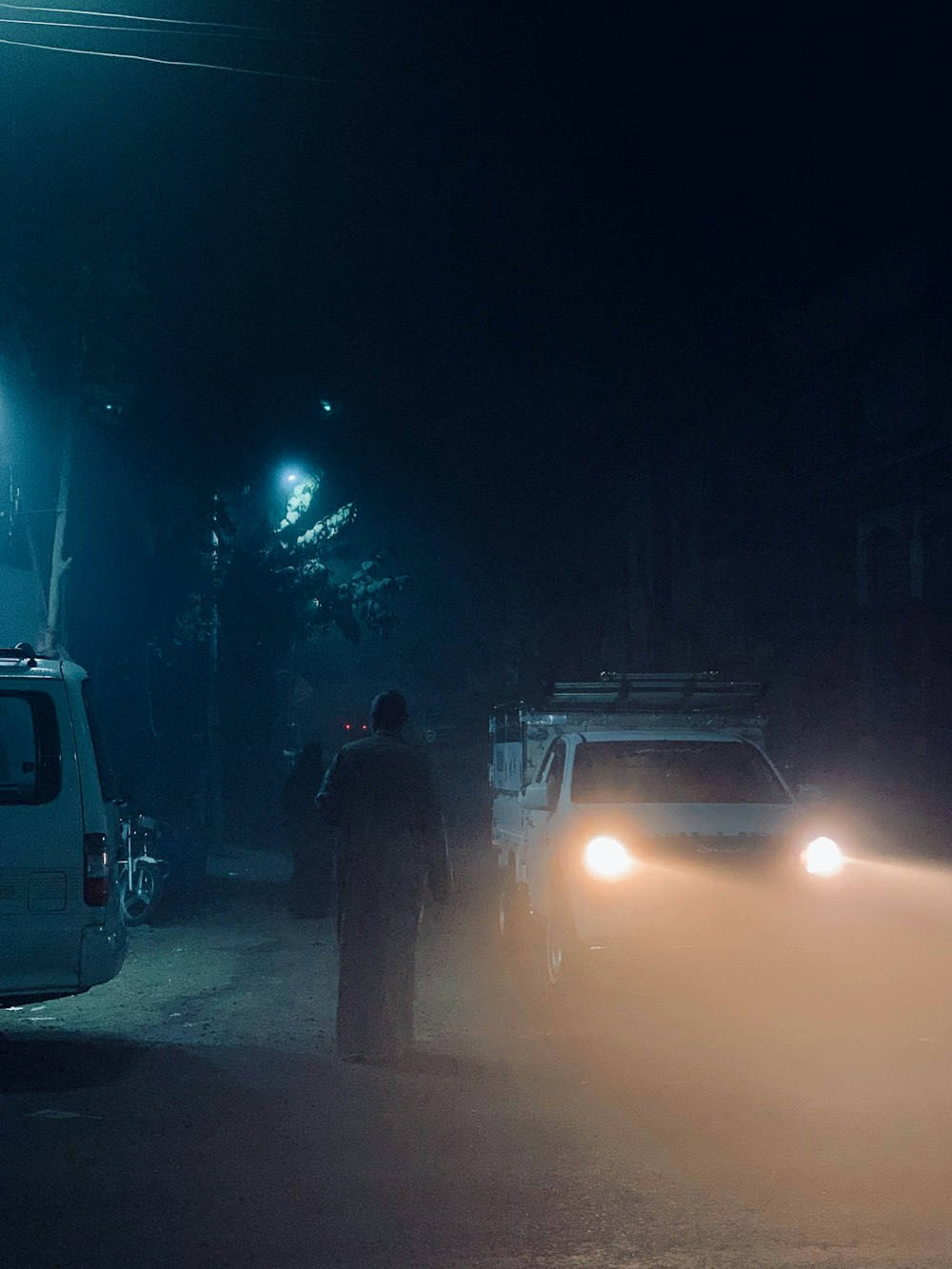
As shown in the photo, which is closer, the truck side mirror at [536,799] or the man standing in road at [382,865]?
the man standing in road at [382,865]

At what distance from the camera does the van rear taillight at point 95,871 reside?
7582 millimetres

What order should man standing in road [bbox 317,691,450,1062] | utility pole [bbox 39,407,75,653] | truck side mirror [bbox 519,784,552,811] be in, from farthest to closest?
utility pole [bbox 39,407,75,653], truck side mirror [bbox 519,784,552,811], man standing in road [bbox 317,691,450,1062]

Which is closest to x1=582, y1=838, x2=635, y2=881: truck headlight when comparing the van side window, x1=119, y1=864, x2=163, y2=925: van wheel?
the van side window

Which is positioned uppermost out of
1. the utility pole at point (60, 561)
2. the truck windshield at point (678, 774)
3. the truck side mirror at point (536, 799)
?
the utility pole at point (60, 561)

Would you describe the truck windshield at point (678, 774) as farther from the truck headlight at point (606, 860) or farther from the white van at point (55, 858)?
the white van at point (55, 858)

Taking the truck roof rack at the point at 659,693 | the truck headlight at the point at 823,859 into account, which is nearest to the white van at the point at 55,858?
the truck headlight at the point at 823,859

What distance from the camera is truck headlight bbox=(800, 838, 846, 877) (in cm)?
976

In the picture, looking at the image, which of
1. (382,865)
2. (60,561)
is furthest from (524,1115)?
(60,561)

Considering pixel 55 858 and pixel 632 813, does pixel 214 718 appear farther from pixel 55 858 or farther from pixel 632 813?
pixel 55 858

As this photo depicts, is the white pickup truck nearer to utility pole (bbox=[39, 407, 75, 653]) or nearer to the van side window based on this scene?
the van side window

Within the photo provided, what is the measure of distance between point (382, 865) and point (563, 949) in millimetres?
2242

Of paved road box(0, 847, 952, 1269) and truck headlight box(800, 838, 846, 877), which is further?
truck headlight box(800, 838, 846, 877)

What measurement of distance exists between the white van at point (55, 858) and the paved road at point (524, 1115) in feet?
1.89

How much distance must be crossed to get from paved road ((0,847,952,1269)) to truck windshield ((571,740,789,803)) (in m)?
1.20
